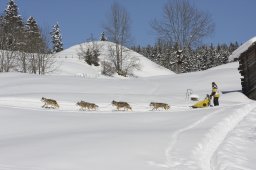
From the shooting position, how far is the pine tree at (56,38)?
93000 mm

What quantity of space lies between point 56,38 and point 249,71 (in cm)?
6962

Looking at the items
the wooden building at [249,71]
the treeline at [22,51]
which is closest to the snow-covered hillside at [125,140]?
the wooden building at [249,71]

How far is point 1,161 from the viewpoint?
811cm

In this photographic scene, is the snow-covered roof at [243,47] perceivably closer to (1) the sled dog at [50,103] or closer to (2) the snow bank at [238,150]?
(2) the snow bank at [238,150]

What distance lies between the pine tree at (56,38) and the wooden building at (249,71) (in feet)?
223

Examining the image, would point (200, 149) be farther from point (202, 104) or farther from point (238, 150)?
point (202, 104)

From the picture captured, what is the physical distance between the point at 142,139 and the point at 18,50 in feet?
138

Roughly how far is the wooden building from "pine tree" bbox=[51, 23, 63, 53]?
6811cm

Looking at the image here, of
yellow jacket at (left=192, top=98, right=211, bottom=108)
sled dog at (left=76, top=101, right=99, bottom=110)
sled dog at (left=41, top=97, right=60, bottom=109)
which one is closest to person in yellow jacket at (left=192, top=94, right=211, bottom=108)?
yellow jacket at (left=192, top=98, right=211, bottom=108)

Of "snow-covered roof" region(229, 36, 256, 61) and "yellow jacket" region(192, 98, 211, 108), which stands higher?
"snow-covered roof" region(229, 36, 256, 61)

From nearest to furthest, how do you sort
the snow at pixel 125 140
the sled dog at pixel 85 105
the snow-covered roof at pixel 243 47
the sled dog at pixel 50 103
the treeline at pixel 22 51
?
the snow at pixel 125 140 < the sled dog at pixel 50 103 < the sled dog at pixel 85 105 < the snow-covered roof at pixel 243 47 < the treeline at pixel 22 51

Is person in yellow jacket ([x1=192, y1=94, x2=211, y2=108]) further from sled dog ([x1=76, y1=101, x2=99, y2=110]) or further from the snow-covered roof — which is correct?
the snow-covered roof

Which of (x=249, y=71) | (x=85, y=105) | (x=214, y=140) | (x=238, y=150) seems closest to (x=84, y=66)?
(x=249, y=71)

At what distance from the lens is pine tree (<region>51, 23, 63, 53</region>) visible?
93000 mm
